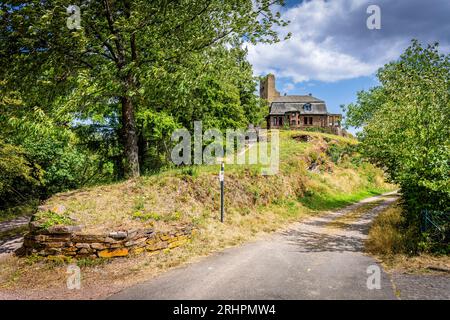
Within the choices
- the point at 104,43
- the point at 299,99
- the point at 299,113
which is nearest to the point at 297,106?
the point at 299,113

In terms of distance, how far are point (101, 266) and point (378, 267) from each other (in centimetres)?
799

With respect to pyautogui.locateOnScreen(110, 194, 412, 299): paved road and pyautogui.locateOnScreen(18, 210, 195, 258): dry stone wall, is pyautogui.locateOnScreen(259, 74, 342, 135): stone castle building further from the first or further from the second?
pyautogui.locateOnScreen(18, 210, 195, 258): dry stone wall

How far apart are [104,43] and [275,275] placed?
11.0 m

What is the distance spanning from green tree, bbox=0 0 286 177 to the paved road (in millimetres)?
6419

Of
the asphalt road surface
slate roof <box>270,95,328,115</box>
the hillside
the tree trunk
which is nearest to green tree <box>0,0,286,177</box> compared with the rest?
the tree trunk

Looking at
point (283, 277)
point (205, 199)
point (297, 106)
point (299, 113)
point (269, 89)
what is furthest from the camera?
point (269, 89)

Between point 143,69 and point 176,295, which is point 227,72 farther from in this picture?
point 176,295

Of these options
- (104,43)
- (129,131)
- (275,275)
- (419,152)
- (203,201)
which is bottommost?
(275,275)

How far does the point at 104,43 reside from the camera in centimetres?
1177

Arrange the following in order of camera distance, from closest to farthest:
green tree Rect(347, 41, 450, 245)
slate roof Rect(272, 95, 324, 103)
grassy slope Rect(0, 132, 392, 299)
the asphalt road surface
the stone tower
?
the asphalt road surface → grassy slope Rect(0, 132, 392, 299) → green tree Rect(347, 41, 450, 245) → slate roof Rect(272, 95, 324, 103) → the stone tower

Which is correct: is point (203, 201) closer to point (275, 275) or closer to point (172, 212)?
point (172, 212)

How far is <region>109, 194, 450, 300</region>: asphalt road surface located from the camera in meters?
6.36

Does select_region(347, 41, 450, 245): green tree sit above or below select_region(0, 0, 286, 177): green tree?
below

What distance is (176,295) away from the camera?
251 inches
